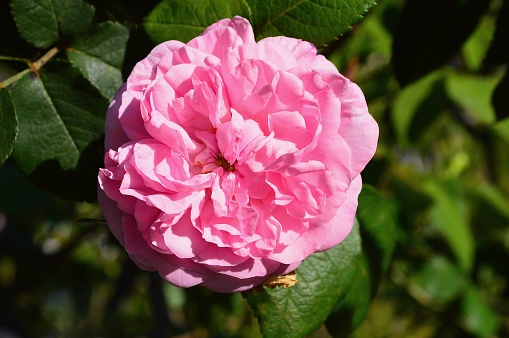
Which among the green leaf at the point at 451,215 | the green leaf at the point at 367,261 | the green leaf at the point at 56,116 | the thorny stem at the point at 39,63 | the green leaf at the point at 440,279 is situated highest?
the thorny stem at the point at 39,63

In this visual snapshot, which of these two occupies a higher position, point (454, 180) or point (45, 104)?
point (45, 104)

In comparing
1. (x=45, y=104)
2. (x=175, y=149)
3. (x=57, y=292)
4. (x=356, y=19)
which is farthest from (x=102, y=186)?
(x=57, y=292)

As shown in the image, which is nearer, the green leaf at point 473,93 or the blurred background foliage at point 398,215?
the blurred background foliage at point 398,215

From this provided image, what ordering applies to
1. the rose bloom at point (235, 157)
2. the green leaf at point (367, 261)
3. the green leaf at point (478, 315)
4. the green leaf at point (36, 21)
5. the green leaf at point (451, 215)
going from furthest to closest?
the green leaf at point (478, 315) → the green leaf at point (451, 215) → the green leaf at point (367, 261) → the green leaf at point (36, 21) → the rose bloom at point (235, 157)

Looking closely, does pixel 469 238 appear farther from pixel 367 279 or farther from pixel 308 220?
pixel 308 220

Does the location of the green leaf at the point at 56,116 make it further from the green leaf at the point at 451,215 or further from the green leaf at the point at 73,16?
the green leaf at the point at 451,215

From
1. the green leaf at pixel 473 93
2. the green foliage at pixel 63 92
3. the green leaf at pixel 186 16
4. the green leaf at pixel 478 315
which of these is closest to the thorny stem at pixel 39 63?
the green foliage at pixel 63 92
